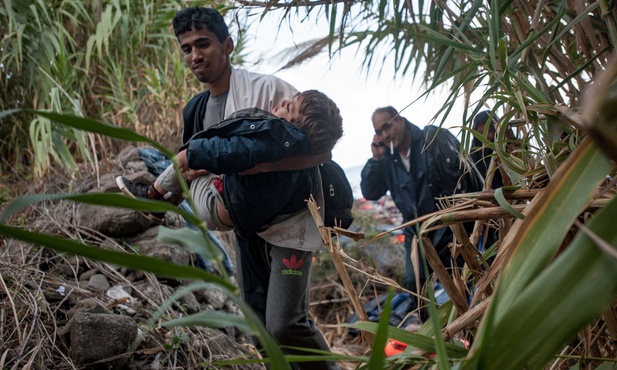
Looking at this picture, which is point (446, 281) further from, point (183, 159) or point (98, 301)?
point (98, 301)

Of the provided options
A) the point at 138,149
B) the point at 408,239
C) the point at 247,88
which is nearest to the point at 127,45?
the point at 138,149

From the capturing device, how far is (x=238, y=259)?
247 cm

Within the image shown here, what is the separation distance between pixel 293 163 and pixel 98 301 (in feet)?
3.25

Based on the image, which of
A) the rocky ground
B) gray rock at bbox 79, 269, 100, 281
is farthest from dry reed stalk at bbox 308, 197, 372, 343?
gray rock at bbox 79, 269, 100, 281

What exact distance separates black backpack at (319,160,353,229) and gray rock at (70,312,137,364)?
801mm

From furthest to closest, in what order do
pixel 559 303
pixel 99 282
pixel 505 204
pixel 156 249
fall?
pixel 156 249, pixel 99 282, pixel 505 204, pixel 559 303

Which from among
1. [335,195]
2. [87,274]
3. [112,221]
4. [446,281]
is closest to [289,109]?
[335,195]

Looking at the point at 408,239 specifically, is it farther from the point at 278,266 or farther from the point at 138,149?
the point at 138,149

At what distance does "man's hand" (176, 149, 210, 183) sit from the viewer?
211cm

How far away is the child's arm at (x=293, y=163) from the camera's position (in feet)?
7.00

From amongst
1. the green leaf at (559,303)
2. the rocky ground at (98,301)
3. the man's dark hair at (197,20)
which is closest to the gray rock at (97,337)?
the rocky ground at (98,301)

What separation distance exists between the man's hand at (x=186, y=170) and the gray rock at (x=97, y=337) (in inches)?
21.1

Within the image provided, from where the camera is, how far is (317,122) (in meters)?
2.14

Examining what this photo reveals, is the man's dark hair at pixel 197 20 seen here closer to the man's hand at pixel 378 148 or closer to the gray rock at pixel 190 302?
the gray rock at pixel 190 302
